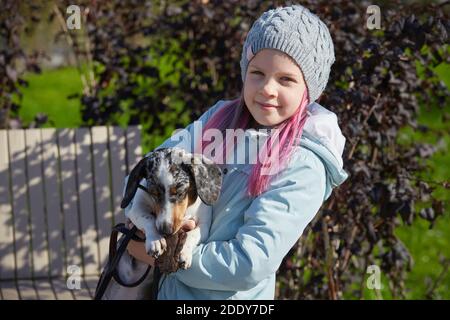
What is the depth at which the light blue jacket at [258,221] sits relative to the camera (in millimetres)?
2447

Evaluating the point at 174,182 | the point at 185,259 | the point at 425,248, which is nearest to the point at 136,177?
the point at 174,182

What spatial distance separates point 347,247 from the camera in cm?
420

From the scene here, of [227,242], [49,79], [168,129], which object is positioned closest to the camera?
[227,242]

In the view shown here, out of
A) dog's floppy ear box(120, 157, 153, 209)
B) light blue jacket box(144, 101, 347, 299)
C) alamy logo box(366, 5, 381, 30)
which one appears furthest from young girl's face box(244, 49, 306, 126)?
alamy logo box(366, 5, 381, 30)

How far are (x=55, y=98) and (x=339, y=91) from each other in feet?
28.6

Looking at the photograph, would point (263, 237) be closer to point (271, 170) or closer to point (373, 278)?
point (271, 170)

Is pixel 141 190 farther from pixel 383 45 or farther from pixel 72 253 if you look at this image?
pixel 72 253

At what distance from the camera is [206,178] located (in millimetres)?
2441

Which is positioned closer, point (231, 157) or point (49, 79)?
point (231, 157)

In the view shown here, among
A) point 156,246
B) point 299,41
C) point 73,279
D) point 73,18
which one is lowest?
point 73,279

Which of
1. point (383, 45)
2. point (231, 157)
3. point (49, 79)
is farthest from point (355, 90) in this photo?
point (49, 79)

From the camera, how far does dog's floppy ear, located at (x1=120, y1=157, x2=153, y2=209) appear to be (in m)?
2.44

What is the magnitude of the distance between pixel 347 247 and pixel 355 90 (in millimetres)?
829

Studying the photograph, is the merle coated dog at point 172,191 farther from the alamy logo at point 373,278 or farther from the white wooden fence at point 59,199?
the white wooden fence at point 59,199
